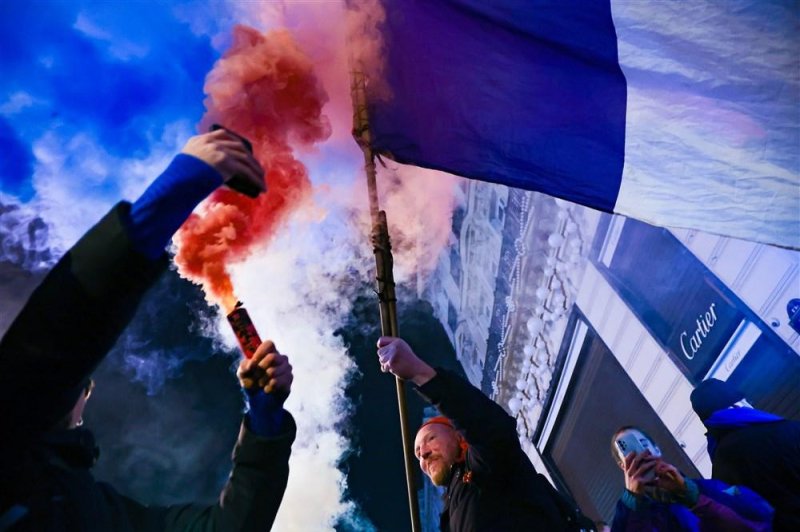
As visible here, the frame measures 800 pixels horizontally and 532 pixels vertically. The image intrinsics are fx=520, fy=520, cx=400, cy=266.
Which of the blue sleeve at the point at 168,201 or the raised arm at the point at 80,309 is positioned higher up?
the blue sleeve at the point at 168,201

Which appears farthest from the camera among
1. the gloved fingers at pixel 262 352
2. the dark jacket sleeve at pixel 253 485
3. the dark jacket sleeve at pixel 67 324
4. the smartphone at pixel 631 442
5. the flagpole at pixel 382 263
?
the smartphone at pixel 631 442

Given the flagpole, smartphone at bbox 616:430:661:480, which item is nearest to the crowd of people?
the flagpole

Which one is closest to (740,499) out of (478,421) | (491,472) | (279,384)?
(491,472)

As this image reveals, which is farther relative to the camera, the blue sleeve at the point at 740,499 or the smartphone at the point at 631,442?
the smartphone at the point at 631,442

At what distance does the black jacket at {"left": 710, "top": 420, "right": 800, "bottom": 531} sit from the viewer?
2492 millimetres

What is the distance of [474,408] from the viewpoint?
104 inches

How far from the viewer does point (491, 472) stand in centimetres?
267

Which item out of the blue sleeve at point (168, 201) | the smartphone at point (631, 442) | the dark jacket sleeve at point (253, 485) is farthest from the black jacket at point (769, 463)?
the blue sleeve at point (168, 201)

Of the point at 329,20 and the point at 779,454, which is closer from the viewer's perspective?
the point at 779,454

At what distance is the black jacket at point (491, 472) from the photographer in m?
2.58

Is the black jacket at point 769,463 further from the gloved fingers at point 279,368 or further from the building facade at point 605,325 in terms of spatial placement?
the gloved fingers at point 279,368

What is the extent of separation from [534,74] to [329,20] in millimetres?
1730

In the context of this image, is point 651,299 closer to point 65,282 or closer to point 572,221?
point 572,221

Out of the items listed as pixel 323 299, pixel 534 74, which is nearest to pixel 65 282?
pixel 534 74
